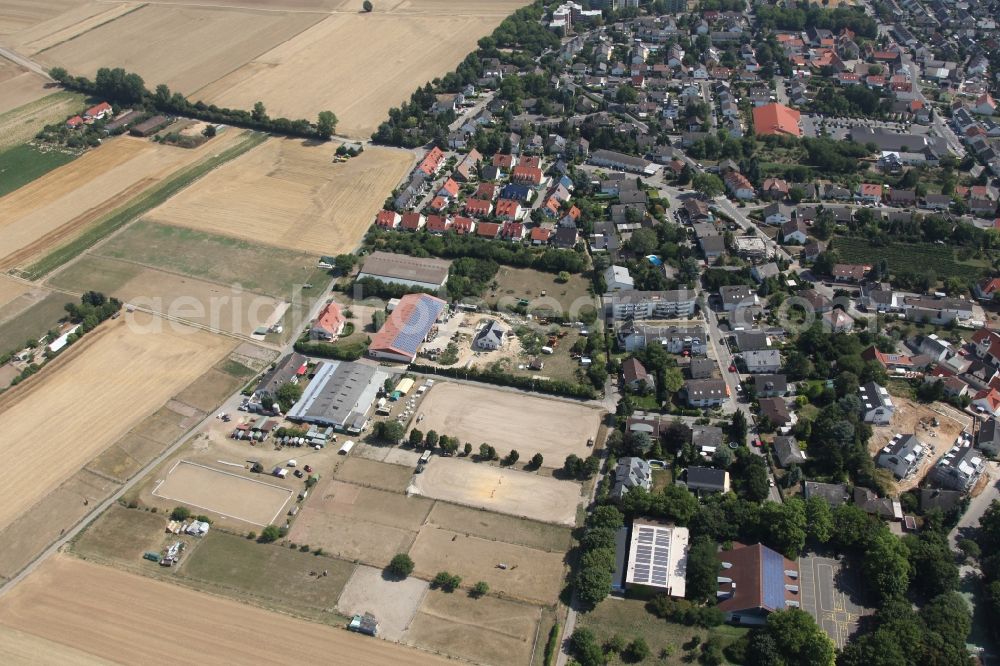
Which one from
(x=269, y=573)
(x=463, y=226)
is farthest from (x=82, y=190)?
(x=269, y=573)

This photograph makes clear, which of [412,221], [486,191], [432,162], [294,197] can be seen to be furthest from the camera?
[432,162]

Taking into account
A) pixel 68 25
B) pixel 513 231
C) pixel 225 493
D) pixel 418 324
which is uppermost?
pixel 68 25

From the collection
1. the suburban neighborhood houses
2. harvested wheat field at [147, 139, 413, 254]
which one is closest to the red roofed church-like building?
the suburban neighborhood houses

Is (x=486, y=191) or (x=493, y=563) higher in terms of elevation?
(x=486, y=191)

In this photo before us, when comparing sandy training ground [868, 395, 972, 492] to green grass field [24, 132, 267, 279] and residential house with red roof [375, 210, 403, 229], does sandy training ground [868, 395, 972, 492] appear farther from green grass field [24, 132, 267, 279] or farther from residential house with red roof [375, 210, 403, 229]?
green grass field [24, 132, 267, 279]

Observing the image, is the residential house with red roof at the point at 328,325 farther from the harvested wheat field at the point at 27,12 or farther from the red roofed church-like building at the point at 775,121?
the harvested wheat field at the point at 27,12

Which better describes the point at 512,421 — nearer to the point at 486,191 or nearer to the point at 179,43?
the point at 486,191

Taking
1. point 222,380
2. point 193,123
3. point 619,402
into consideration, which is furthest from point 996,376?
point 193,123

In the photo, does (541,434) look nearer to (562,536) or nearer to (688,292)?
(562,536)
